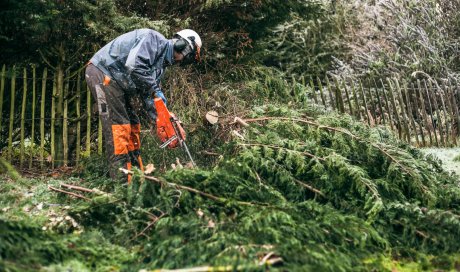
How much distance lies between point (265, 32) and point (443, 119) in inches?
153

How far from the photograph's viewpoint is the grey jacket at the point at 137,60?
18.8ft

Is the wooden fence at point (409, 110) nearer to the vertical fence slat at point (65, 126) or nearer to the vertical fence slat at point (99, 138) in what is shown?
the vertical fence slat at point (99, 138)

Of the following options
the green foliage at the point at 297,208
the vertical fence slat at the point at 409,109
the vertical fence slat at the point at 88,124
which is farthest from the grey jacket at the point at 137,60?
the vertical fence slat at the point at 409,109

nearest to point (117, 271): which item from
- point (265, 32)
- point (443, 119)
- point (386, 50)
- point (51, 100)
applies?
point (51, 100)

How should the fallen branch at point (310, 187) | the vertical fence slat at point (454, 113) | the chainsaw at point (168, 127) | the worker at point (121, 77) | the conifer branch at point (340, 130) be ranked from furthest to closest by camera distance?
the vertical fence slat at point (454, 113) → the worker at point (121, 77) → the chainsaw at point (168, 127) → the conifer branch at point (340, 130) → the fallen branch at point (310, 187)

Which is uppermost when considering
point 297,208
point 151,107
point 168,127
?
point 151,107

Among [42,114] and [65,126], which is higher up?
[42,114]

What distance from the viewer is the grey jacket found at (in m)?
5.72

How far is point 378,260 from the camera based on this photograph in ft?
12.3

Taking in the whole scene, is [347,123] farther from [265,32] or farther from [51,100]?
[51,100]

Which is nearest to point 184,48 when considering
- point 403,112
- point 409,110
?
point 403,112

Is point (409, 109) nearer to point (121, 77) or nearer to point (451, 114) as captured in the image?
point (451, 114)

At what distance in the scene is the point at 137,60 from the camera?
5719mm

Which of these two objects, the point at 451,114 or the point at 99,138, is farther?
the point at 451,114
